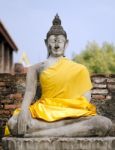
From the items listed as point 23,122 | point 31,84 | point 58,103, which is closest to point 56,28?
point 31,84

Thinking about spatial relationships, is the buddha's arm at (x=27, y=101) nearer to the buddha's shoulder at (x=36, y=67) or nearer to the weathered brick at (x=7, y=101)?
the buddha's shoulder at (x=36, y=67)

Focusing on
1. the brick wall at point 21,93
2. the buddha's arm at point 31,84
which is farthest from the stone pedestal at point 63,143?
the brick wall at point 21,93

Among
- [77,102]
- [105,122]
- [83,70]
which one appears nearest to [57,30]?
[83,70]

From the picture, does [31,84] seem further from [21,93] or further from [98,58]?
[98,58]

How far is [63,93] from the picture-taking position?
437 cm

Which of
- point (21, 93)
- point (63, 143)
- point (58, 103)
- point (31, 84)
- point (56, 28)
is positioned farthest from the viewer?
point (21, 93)

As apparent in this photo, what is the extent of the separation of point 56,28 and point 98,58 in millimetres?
22418

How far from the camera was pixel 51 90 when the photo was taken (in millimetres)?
4406

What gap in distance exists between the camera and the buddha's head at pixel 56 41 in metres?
4.59

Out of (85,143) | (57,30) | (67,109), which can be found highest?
(57,30)

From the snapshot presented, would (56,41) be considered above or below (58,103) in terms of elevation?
above

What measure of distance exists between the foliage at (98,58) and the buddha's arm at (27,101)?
21.1 metres

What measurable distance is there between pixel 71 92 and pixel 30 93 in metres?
0.39

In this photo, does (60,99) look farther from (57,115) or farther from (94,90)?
(94,90)
